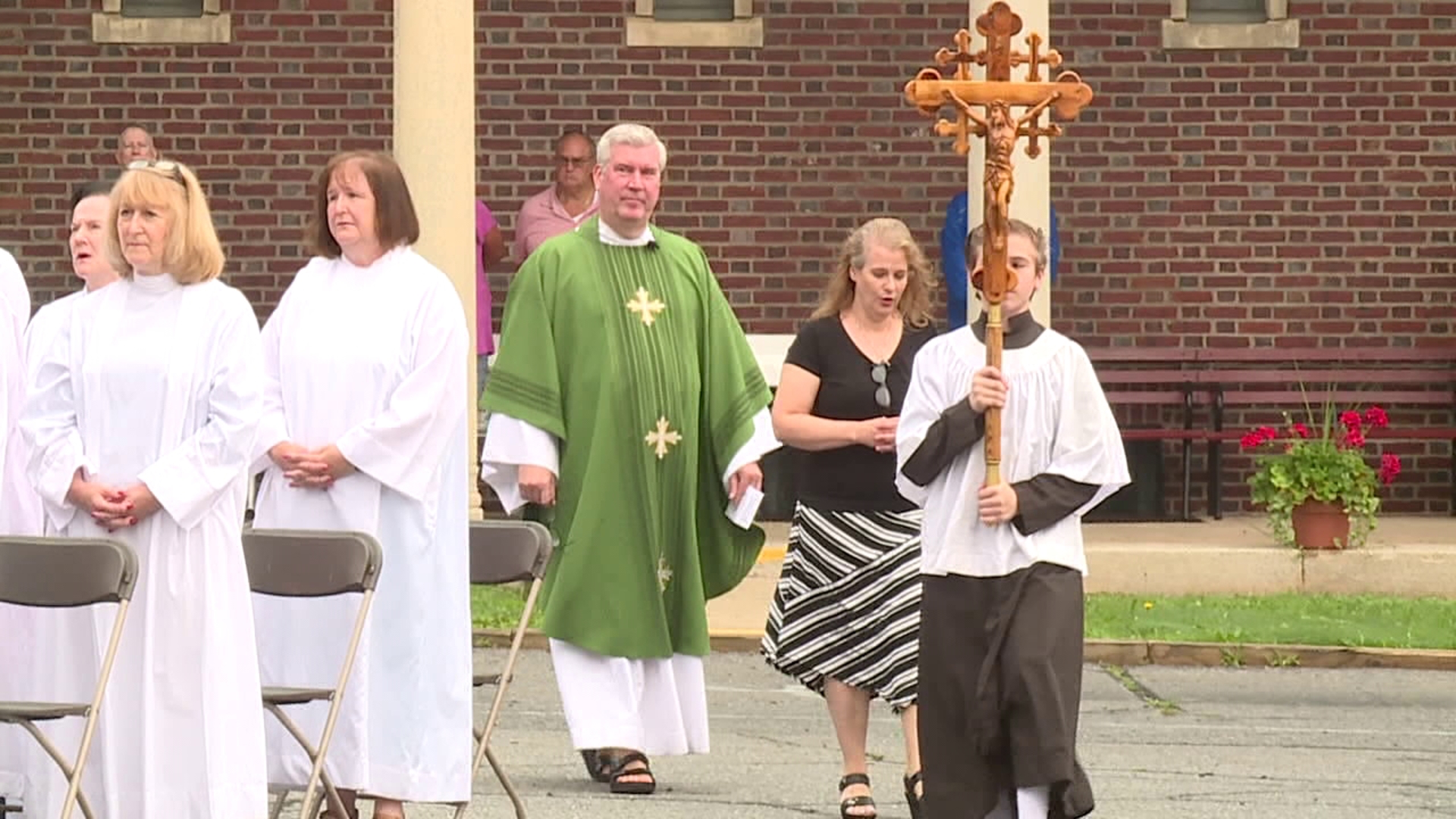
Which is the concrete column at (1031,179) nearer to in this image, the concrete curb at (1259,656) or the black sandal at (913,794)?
the concrete curb at (1259,656)

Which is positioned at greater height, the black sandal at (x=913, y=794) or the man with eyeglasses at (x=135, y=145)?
the man with eyeglasses at (x=135, y=145)

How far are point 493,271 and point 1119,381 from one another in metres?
3.76

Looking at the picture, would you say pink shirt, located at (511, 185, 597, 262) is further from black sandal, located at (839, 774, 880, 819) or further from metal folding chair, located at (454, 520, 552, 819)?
metal folding chair, located at (454, 520, 552, 819)

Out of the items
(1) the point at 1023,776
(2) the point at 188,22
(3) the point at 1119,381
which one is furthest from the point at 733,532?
(2) the point at 188,22

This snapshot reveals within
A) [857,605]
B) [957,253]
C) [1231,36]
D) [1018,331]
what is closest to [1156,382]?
[957,253]

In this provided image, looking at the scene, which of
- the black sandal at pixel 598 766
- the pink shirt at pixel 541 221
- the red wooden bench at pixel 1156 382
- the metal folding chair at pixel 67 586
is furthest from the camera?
the red wooden bench at pixel 1156 382

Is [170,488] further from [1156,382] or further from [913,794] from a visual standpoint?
[1156,382]

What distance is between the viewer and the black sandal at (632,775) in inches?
390

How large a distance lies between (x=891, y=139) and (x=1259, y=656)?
5.98 metres

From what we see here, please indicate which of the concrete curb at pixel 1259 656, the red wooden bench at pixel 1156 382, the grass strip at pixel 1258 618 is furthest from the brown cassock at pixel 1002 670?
the red wooden bench at pixel 1156 382

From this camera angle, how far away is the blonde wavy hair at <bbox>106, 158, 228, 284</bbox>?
25.1ft

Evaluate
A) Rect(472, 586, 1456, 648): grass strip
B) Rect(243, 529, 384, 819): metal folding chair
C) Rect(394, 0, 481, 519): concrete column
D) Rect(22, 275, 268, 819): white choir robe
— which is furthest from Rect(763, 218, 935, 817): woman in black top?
Rect(394, 0, 481, 519): concrete column

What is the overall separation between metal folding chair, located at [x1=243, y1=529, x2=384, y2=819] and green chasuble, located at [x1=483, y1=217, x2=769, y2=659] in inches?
81.4


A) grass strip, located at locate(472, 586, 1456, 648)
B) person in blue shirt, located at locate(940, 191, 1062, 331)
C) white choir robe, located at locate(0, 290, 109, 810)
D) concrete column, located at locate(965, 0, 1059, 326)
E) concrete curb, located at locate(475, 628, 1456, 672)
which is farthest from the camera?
person in blue shirt, located at locate(940, 191, 1062, 331)
